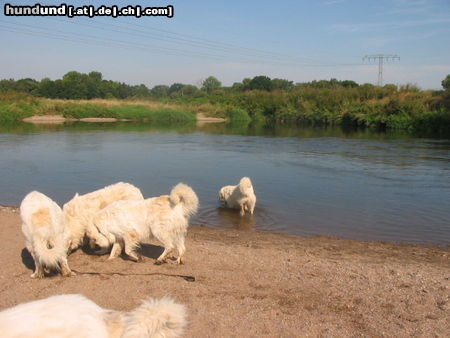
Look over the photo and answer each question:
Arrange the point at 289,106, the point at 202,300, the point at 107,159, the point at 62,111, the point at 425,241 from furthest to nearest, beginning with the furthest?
1. the point at 289,106
2. the point at 62,111
3. the point at 107,159
4. the point at 425,241
5. the point at 202,300

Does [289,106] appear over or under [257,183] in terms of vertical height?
over

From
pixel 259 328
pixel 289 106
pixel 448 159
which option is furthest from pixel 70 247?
pixel 289 106

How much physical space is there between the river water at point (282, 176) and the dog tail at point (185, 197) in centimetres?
496

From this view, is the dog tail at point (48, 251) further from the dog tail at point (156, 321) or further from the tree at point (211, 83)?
the tree at point (211, 83)

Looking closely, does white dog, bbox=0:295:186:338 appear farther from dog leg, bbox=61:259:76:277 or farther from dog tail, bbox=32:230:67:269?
dog leg, bbox=61:259:76:277

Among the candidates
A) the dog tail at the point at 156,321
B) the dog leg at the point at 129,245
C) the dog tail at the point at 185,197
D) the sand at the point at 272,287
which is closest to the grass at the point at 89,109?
the sand at the point at 272,287

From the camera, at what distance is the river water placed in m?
13.6

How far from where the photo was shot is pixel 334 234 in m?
12.3

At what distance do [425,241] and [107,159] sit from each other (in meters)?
19.6

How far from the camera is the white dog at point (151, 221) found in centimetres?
809

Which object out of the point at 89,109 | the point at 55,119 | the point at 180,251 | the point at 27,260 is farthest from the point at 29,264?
the point at 89,109

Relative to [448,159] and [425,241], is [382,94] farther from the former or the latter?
[425,241]

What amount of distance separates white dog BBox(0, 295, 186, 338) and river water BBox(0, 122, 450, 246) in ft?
32.5

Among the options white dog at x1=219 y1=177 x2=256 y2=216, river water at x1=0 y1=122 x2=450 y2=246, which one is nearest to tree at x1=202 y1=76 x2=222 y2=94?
river water at x1=0 y1=122 x2=450 y2=246
